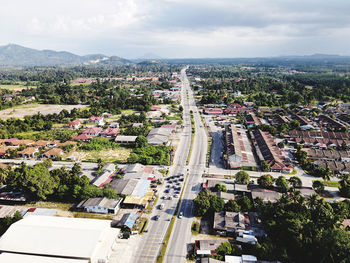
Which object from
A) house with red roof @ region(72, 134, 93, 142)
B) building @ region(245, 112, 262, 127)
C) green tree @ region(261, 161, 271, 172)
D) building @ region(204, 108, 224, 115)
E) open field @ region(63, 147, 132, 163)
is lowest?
open field @ region(63, 147, 132, 163)

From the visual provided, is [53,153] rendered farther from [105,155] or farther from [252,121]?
[252,121]

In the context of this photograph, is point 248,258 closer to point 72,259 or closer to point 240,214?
point 240,214

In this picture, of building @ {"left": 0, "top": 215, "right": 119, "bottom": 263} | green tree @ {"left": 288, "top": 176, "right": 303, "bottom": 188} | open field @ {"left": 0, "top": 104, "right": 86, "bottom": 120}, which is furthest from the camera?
open field @ {"left": 0, "top": 104, "right": 86, "bottom": 120}

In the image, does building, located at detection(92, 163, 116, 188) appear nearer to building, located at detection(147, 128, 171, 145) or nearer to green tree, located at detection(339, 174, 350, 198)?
building, located at detection(147, 128, 171, 145)

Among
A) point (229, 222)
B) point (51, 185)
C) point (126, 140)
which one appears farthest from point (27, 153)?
point (229, 222)

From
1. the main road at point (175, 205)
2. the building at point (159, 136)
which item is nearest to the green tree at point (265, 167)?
the main road at point (175, 205)

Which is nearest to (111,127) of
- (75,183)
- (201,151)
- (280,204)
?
(201,151)

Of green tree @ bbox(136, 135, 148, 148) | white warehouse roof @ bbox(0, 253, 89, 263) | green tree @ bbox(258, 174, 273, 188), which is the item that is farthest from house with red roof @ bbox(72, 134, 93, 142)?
green tree @ bbox(258, 174, 273, 188)
